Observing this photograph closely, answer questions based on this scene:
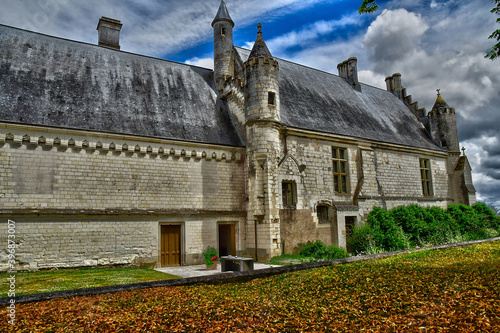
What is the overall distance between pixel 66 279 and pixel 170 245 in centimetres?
490

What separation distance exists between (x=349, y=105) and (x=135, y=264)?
1604 cm

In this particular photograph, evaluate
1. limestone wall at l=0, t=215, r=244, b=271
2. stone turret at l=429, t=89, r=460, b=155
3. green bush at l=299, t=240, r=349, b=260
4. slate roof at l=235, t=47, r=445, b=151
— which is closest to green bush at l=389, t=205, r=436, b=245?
slate roof at l=235, t=47, r=445, b=151

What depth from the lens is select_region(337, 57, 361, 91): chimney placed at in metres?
26.0

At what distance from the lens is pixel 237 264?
38.1 ft

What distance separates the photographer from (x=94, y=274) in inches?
448

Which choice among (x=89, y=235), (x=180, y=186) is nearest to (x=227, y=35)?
(x=180, y=186)

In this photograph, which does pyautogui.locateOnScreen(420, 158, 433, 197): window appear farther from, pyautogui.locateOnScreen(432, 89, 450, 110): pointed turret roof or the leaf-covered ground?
the leaf-covered ground

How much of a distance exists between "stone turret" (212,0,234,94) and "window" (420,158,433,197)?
46.3 feet

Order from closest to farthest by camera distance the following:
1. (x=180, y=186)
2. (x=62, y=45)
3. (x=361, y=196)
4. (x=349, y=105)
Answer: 1. (x=180, y=186)
2. (x=62, y=45)
3. (x=361, y=196)
4. (x=349, y=105)

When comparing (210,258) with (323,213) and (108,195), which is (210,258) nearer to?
(108,195)

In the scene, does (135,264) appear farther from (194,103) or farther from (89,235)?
(194,103)

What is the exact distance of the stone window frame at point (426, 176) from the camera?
23.7 m

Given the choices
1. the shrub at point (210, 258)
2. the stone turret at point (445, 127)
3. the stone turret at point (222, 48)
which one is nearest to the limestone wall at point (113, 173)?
the shrub at point (210, 258)

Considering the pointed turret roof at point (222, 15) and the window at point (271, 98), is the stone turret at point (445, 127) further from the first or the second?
the pointed turret roof at point (222, 15)
